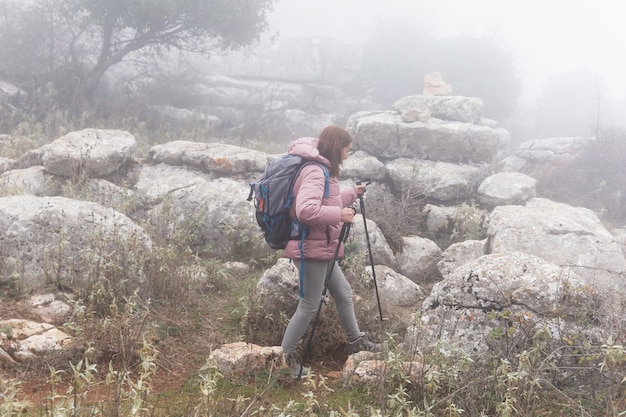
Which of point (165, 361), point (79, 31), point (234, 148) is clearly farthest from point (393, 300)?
point (79, 31)

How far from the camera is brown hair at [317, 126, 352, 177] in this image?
3926 mm

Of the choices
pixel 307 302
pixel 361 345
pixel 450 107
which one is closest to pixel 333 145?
pixel 307 302

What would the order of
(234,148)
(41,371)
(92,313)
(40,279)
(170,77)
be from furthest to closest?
(170,77)
(234,148)
(40,279)
(92,313)
(41,371)

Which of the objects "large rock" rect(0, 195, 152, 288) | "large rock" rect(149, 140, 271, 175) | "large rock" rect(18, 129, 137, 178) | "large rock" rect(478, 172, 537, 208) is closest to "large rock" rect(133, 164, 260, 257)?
"large rock" rect(149, 140, 271, 175)

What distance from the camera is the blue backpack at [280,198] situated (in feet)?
12.4

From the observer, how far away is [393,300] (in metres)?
6.00

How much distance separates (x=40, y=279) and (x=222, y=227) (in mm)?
2874

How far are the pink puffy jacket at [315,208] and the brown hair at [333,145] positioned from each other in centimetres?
8

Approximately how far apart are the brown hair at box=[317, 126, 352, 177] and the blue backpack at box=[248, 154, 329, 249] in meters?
0.15

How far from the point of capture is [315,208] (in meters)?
3.55

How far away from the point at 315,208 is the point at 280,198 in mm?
385

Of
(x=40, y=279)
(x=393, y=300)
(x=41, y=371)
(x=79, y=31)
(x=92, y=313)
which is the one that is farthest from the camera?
(x=79, y=31)

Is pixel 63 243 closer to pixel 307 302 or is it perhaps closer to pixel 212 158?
pixel 307 302

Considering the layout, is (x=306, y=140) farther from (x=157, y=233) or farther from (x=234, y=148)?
(x=234, y=148)
